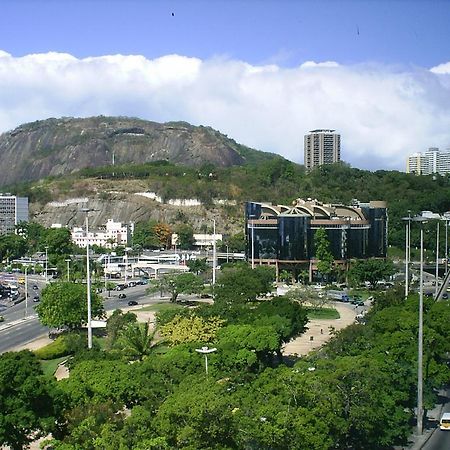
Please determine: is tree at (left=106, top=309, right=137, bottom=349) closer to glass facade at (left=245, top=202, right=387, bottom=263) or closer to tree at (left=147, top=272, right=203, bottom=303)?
tree at (left=147, top=272, right=203, bottom=303)

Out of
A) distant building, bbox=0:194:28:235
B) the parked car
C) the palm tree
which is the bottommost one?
the parked car

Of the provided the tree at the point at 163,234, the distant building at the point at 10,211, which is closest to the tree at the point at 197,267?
the tree at the point at 163,234

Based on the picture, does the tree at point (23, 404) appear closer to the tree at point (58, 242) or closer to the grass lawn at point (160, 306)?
the grass lawn at point (160, 306)

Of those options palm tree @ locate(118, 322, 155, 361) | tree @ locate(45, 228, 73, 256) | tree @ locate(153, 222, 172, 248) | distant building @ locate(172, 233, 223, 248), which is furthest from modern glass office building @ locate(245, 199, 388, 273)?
palm tree @ locate(118, 322, 155, 361)

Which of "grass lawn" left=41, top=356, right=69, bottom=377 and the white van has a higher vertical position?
the white van

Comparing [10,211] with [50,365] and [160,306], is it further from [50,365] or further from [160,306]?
[50,365]
